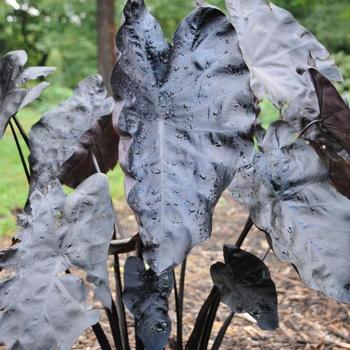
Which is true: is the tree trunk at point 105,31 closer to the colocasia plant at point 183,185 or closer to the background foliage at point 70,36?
the background foliage at point 70,36

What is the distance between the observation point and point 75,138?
3.90ft

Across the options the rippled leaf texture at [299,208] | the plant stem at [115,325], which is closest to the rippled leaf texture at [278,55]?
the rippled leaf texture at [299,208]

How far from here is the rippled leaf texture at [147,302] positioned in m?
0.91

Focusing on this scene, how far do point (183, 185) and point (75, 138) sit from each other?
0.47 meters

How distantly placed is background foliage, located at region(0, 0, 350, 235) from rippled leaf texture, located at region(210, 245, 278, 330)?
1.94 m

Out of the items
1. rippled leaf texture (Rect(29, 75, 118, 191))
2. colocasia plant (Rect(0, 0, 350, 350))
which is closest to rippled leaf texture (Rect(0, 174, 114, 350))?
colocasia plant (Rect(0, 0, 350, 350))

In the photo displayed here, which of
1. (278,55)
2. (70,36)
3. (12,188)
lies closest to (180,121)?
(278,55)

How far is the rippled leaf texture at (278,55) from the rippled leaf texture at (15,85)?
1.48 feet

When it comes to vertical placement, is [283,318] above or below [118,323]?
below

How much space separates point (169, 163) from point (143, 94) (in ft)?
0.49

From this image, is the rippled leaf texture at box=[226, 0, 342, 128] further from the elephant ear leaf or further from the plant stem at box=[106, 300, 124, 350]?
the plant stem at box=[106, 300, 124, 350]

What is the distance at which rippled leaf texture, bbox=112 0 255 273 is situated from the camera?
0.76 meters

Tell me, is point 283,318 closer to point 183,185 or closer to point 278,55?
point 278,55

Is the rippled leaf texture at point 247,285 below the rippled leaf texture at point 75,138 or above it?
below
